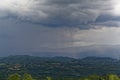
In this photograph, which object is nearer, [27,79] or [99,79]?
[27,79]

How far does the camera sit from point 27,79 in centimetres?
14400

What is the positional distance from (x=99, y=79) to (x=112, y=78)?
1343 centimetres

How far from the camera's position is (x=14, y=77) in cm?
14125

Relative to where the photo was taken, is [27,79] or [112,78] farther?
[112,78]

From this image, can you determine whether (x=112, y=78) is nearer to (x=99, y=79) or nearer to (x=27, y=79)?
(x=99, y=79)

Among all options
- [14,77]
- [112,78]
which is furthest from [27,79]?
[112,78]

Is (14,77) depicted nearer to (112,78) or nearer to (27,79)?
(27,79)

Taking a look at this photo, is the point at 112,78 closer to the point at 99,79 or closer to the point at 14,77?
the point at 99,79

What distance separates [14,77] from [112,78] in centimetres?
7282

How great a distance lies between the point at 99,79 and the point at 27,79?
220 feet

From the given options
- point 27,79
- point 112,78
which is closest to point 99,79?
point 112,78

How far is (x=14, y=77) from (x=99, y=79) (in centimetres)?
7404

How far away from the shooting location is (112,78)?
180m

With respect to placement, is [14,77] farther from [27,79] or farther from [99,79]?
[99,79]
